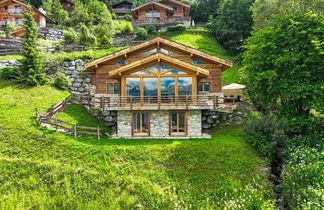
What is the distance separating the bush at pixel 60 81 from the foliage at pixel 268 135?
63.8 feet

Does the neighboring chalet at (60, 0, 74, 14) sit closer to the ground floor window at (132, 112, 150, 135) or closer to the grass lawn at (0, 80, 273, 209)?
the grass lawn at (0, 80, 273, 209)

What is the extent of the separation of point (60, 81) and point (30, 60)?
3.47 meters

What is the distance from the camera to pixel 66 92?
23.3m

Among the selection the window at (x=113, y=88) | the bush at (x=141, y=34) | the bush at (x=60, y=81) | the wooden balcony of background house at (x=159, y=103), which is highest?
the bush at (x=141, y=34)

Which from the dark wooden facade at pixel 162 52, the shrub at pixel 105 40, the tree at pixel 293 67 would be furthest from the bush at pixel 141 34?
the tree at pixel 293 67

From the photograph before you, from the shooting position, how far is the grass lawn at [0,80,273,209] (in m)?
11.2

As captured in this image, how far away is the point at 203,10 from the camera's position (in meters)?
63.8

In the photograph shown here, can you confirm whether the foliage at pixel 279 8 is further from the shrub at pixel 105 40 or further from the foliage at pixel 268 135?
the shrub at pixel 105 40

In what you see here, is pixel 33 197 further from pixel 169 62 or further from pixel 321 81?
pixel 321 81

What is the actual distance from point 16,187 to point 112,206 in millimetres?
5494

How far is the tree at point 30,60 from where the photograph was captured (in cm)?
2147

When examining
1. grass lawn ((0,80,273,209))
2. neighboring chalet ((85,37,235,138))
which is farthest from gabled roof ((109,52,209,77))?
grass lawn ((0,80,273,209))

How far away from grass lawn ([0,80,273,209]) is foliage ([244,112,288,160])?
804mm

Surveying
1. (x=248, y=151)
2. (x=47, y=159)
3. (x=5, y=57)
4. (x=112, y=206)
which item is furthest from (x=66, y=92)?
(x=248, y=151)
